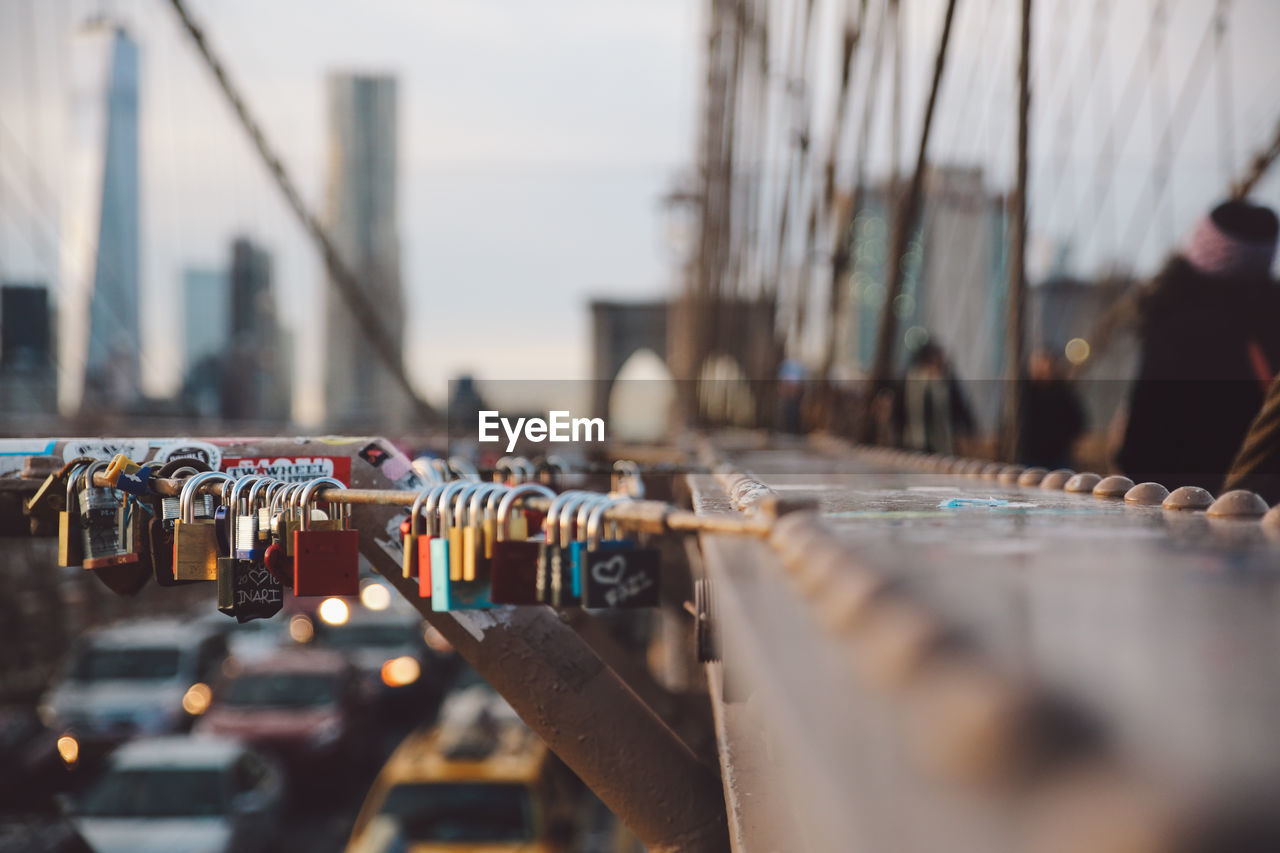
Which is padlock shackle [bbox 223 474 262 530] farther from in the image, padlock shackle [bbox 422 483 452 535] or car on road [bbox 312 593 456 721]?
car on road [bbox 312 593 456 721]

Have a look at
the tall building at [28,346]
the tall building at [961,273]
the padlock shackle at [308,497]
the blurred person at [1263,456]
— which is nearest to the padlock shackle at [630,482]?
the padlock shackle at [308,497]

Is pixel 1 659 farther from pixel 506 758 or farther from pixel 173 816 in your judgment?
pixel 506 758

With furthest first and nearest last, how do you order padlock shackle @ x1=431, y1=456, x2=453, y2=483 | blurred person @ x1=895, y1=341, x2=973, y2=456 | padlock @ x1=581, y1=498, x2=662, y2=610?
blurred person @ x1=895, y1=341, x2=973, y2=456
padlock shackle @ x1=431, y1=456, x2=453, y2=483
padlock @ x1=581, y1=498, x2=662, y2=610

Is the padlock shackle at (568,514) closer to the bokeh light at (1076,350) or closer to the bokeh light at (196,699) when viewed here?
the bokeh light at (1076,350)

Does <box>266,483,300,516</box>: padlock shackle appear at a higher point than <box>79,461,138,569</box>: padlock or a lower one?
higher

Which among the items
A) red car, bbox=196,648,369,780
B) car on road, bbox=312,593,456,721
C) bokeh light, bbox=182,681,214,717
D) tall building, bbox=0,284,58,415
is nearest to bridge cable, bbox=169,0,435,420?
red car, bbox=196,648,369,780

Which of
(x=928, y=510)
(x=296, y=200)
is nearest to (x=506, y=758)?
(x=296, y=200)
